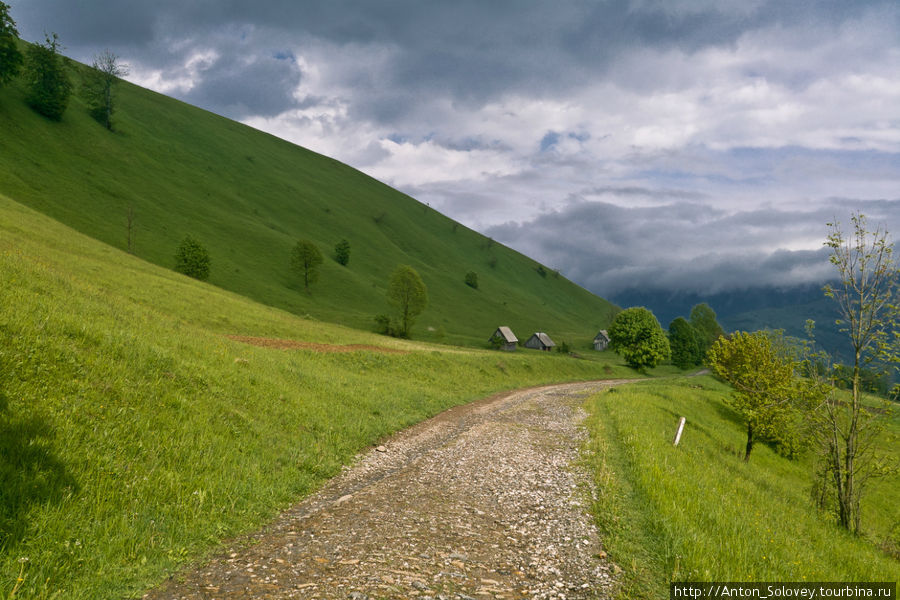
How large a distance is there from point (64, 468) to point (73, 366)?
183 inches

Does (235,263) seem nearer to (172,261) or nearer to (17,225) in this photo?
(172,261)

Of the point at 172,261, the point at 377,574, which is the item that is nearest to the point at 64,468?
the point at 377,574

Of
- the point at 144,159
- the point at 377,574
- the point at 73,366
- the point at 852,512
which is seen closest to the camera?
the point at 377,574

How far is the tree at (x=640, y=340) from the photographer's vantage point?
89.8 m

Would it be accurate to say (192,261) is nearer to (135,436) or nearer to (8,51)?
(8,51)

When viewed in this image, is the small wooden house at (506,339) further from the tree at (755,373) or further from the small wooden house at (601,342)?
the tree at (755,373)

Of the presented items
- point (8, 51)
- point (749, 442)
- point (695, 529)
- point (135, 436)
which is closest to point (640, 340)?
point (749, 442)

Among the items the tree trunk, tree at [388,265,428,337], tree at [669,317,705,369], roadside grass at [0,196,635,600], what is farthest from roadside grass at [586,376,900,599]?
tree at [669,317,705,369]

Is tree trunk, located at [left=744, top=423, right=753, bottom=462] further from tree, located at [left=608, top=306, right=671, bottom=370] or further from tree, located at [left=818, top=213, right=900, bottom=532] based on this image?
tree, located at [left=608, top=306, right=671, bottom=370]

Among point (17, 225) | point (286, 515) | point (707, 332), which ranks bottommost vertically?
point (286, 515)

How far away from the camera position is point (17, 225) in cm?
4222

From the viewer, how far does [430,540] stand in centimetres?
828

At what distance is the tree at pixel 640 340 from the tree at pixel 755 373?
4938 cm

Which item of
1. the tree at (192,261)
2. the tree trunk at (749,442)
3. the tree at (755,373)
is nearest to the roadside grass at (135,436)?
the tree at (755,373)
